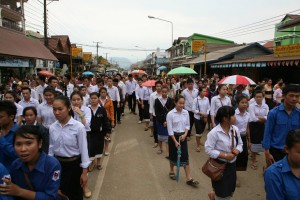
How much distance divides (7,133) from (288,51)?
52.3 ft

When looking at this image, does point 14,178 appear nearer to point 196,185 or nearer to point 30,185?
point 30,185

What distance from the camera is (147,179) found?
207 inches

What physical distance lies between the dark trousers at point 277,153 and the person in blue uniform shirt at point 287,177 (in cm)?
195

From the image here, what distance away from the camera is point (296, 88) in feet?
11.5

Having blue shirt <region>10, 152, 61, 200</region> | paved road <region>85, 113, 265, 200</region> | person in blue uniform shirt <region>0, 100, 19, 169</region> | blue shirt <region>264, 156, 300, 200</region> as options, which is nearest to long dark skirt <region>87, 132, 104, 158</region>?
paved road <region>85, 113, 265, 200</region>

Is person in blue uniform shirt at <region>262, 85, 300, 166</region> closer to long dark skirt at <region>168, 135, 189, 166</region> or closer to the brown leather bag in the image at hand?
the brown leather bag

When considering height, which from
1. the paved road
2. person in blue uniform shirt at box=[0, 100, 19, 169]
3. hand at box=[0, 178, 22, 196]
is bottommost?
the paved road

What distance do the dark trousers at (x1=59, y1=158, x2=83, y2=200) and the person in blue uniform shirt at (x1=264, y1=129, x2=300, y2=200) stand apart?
2269 mm

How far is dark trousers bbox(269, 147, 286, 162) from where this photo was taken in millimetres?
3811

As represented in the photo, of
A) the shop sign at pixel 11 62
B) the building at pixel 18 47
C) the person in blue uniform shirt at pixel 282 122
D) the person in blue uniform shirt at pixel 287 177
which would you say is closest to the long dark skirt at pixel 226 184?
the person in blue uniform shirt at pixel 282 122

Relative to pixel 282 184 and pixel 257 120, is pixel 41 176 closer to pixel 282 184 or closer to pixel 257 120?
pixel 282 184

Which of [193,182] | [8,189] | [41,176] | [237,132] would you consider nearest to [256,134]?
[193,182]

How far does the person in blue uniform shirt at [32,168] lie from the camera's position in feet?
7.02

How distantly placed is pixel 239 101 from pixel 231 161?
187 centimetres
